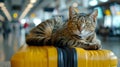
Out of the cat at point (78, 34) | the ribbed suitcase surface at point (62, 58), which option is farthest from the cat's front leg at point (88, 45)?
the ribbed suitcase surface at point (62, 58)

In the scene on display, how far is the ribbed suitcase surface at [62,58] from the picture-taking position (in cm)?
233

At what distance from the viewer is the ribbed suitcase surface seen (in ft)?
7.64

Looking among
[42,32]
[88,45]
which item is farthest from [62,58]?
[42,32]

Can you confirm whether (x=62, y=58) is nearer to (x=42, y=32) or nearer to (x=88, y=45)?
(x=88, y=45)

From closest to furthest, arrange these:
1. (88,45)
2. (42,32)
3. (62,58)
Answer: (62,58)
(88,45)
(42,32)

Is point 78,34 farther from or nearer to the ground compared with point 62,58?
farther from the ground

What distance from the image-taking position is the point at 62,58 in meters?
2.40

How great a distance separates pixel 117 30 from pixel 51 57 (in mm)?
22670

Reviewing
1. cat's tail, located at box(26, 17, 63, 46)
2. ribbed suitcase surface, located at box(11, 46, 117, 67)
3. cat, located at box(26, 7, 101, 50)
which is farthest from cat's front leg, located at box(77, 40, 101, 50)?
cat's tail, located at box(26, 17, 63, 46)

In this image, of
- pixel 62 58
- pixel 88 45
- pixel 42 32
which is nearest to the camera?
pixel 62 58

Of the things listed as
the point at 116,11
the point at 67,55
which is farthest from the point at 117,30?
the point at 67,55

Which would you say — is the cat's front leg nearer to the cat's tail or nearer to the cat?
the cat

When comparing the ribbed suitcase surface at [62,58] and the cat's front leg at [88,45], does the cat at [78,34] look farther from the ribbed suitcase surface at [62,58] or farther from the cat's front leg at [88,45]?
the ribbed suitcase surface at [62,58]

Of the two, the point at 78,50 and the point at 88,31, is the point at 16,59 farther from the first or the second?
the point at 88,31
